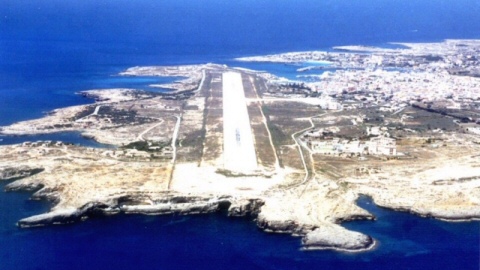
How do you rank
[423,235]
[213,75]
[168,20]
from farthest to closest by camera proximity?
[168,20]
[213,75]
[423,235]

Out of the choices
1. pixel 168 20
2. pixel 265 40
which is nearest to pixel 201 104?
pixel 265 40

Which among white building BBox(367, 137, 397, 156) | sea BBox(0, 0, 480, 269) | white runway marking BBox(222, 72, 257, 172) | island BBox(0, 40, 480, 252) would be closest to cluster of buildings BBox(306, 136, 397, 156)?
white building BBox(367, 137, 397, 156)

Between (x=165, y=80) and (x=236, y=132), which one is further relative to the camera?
(x=165, y=80)

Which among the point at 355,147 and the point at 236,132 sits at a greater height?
the point at 236,132

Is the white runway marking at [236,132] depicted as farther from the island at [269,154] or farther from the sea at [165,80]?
the sea at [165,80]

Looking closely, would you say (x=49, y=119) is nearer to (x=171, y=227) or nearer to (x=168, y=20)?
(x=171, y=227)

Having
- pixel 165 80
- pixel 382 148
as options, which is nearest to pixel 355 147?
pixel 382 148

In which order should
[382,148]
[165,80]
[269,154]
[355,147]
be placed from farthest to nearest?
[165,80], [355,147], [382,148], [269,154]

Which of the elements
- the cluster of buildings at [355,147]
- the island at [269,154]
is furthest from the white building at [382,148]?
the island at [269,154]

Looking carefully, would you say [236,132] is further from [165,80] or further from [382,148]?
[165,80]
